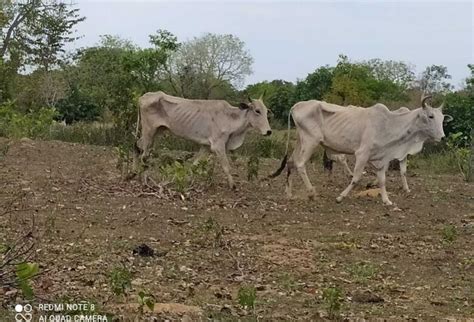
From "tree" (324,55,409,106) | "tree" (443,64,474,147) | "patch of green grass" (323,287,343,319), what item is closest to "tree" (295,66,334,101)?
"tree" (324,55,409,106)

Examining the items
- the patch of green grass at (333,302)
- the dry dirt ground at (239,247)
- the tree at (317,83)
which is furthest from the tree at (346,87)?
the patch of green grass at (333,302)

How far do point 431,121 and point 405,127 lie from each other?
35 cm

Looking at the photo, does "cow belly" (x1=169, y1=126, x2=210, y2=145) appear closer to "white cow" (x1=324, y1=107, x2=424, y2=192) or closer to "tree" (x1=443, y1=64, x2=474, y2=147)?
"white cow" (x1=324, y1=107, x2=424, y2=192)

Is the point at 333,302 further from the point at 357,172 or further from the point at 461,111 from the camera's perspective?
the point at 461,111

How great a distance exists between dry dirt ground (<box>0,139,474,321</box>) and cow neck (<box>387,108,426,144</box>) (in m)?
0.76

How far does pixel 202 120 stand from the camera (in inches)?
423

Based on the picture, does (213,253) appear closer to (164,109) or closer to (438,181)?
(164,109)

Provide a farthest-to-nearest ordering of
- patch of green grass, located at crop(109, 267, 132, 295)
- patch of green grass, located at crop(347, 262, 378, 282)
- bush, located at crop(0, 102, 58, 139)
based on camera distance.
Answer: bush, located at crop(0, 102, 58, 139) < patch of green grass, located at crop(347, 262, 378, 282) < patch of green grass, located at crop(109, 267, 132, 295)

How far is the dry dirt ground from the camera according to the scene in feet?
16.7

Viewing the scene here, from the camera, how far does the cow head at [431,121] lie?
10273 millimetres

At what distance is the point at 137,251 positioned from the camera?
625cm

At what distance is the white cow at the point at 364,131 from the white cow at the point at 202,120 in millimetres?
628

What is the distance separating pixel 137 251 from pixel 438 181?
766 centimetres

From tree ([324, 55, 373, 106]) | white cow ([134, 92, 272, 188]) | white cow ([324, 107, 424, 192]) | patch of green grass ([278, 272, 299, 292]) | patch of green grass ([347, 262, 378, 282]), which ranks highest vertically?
tree ([324, 55, 373, 106])
